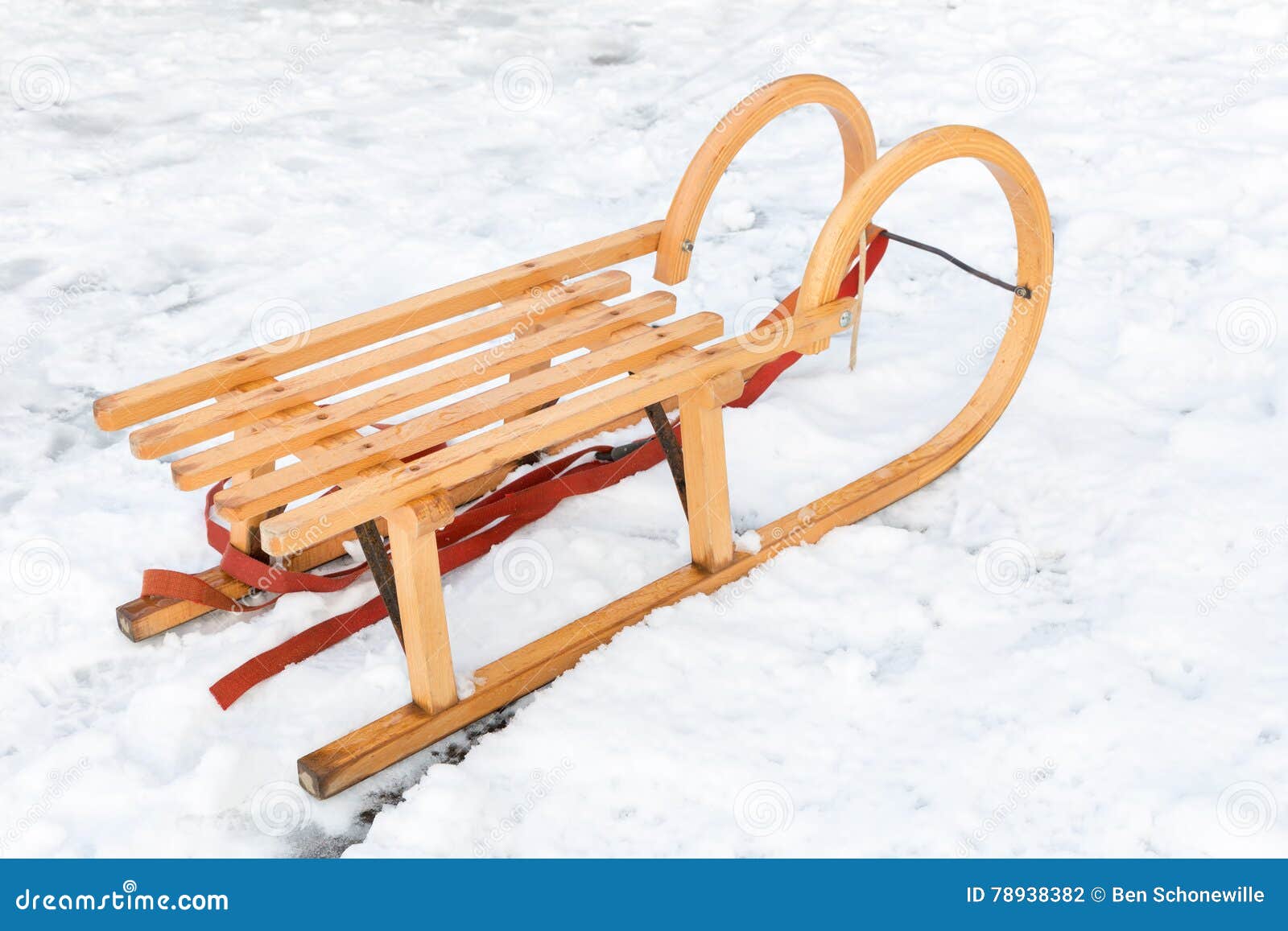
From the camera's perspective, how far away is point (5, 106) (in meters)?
5.22

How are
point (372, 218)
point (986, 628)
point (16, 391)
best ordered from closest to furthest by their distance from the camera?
point (986, 628)
point (16, 391)
point (372, 218)

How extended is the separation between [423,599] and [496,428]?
0.33 meters

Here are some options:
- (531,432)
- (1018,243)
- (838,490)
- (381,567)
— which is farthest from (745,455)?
(381,567)

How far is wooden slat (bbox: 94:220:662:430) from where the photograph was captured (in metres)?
2.40

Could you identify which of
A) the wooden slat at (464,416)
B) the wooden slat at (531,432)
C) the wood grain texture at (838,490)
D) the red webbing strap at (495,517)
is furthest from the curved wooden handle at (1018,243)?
the red webbing strap at (495,517)

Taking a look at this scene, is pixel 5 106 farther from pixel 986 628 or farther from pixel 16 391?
pixel 986 628

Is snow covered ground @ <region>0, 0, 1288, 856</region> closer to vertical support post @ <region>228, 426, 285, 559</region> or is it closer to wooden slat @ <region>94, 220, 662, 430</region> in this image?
vertical support post @ <region>228, 426, 285, 559</region>

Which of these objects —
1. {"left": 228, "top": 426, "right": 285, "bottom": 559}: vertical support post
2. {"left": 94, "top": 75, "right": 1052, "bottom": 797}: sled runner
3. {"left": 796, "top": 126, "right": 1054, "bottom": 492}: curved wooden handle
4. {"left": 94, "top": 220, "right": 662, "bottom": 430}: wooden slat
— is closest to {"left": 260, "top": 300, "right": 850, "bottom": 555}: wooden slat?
{"left": 94, "top": 75, "right": 1052, "bottom": 797}: sled runner

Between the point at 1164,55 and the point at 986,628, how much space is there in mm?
3364

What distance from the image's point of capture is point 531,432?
232 cm

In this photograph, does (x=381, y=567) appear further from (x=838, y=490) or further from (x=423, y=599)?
(x=838, y=490)

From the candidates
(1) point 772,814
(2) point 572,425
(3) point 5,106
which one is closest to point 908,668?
(1) point 772,814

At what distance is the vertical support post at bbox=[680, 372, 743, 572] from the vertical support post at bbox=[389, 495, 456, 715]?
57 cm

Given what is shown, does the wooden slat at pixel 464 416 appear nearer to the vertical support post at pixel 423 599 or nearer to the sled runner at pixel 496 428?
the sled runner at pixel 496 428
